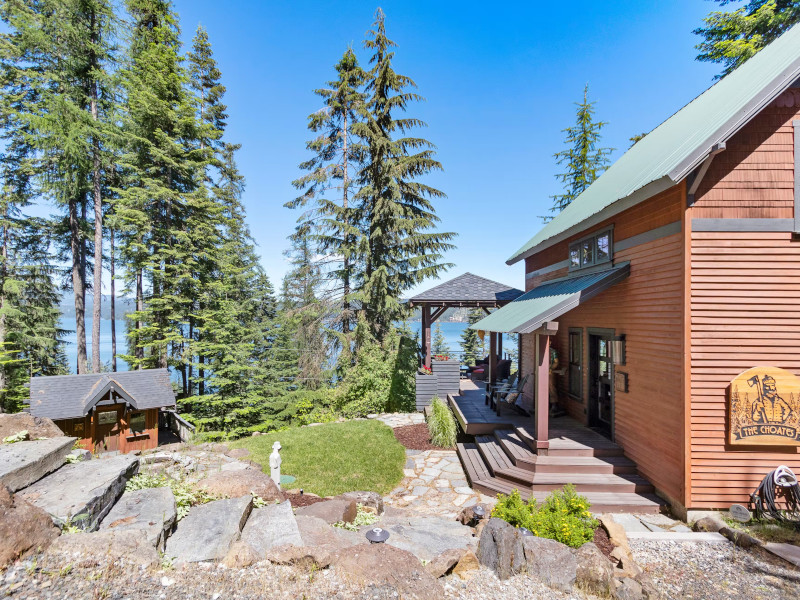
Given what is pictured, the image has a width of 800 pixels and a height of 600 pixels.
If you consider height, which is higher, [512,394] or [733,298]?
[733,298]

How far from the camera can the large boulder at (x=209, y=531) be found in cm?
293

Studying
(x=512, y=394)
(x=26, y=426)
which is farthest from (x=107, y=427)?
(x=512, y=394)

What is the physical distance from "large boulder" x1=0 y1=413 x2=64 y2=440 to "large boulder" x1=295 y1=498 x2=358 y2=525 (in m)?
3.89

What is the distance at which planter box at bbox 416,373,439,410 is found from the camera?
1222cm

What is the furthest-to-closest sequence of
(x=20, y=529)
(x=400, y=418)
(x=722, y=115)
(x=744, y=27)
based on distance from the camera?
(x=744, y=27)
(x=400, y=418)
(x=722, y=115)
(x=20, y=529)

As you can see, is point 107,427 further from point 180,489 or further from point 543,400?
point 543,400

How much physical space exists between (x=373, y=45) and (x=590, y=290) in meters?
14.4

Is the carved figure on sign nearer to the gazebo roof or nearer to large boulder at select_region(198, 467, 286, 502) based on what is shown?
large boulder at select_region(198, 467, 286, 502)

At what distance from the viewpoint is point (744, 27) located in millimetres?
12438

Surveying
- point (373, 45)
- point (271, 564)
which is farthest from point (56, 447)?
point (373, 45)

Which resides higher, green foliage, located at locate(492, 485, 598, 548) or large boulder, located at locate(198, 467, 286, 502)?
large boulder, located at locate(198, 467, 286, 502)

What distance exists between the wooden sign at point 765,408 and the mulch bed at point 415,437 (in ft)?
19.6

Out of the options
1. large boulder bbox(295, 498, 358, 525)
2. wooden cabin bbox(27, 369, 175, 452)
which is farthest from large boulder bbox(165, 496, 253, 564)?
wooden cabin bbox(27, 369, 175, 452)

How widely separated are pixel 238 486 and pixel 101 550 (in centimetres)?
211
